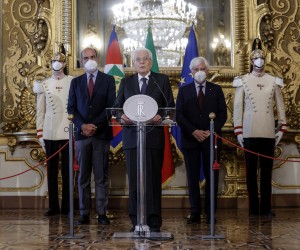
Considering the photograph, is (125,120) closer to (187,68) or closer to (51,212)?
Result: (51,212)

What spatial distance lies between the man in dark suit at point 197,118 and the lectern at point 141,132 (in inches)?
48.0

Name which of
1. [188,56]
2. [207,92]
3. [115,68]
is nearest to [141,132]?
[207,92]

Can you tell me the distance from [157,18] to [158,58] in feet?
1.53

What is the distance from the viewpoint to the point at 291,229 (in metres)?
5.71

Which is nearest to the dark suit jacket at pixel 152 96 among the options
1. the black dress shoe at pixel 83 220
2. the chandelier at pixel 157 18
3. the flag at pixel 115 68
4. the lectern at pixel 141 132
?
the lectern at pixel 141 132

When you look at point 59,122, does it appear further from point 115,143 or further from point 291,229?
point 291,229

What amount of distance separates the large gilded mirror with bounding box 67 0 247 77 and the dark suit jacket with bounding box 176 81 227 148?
4.94 feet

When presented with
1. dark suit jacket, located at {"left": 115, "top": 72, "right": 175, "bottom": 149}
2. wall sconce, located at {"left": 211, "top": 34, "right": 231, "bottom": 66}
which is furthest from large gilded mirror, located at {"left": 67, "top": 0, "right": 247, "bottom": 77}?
dark suit jacket, located at {"left": 115, "top": 72, "right": 175, "bottom": 149}

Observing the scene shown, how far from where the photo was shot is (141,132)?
5.16 metres

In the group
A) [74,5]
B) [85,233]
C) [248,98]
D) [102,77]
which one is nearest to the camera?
[85,233]

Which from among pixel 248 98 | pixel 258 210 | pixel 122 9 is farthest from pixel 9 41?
pixel 258 210

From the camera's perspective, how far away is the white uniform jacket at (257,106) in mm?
6855

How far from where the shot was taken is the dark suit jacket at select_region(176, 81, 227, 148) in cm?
637

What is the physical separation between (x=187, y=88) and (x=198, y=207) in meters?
1.12
